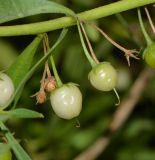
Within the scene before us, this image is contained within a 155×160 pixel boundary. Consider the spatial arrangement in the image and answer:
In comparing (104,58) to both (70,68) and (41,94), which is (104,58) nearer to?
(70,68)

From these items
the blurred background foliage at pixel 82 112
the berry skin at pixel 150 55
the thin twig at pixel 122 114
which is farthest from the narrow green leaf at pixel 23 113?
the thin twig at pixel 122 114

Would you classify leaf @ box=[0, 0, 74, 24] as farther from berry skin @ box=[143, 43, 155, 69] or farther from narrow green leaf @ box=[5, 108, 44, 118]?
berry skin @ box=[143, 43, 155, 69]

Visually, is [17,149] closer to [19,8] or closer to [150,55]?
[19,8]

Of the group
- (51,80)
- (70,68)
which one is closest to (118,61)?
(70,68)

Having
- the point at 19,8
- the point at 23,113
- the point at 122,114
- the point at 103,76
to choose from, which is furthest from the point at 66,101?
the point at 122,114

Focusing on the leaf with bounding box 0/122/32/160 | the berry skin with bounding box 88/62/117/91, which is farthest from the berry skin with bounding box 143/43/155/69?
the leaf with bounding box 0/122/32/160

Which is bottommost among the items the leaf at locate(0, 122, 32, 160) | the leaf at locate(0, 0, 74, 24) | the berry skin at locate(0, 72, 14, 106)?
the leaf at locate(0, 122, 32, 160)

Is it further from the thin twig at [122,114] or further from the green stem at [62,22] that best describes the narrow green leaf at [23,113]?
the thin twig at [122,114]
